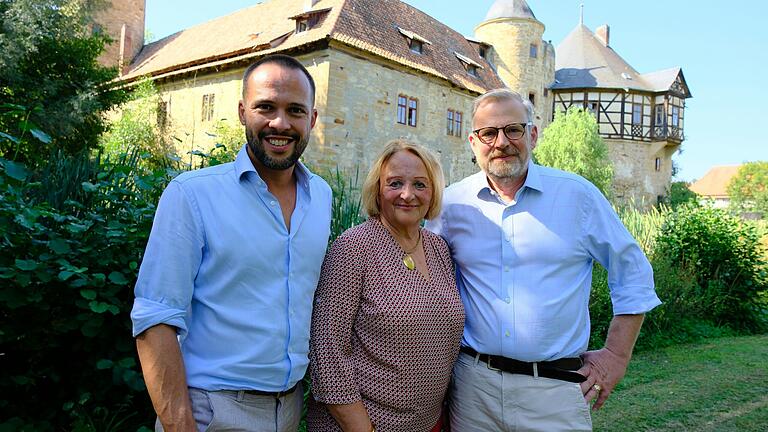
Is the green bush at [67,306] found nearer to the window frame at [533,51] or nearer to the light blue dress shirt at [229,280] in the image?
the light blue dress shirt at [229,280]

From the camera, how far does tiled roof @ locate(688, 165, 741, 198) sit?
213ft

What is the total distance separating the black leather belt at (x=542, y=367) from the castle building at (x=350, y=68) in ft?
46.0

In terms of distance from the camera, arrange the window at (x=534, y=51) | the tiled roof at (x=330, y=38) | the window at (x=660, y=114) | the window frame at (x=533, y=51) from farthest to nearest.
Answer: the window at (x=660, y=114) < the window at (x=534, y=51) < the window frame at (x=533, y=51) < the tiled roof at (x=330, y=38)

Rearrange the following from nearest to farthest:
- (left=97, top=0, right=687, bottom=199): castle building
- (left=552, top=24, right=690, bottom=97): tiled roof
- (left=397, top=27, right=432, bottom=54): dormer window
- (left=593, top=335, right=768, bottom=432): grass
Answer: (left=593, top=335, right=768, bottom=432): grass < (left=97, top=0, right=687, bottom=199): castle building < (left=397, top=27, right=432, bottom=54): dormer window < (left=552, top=24, right=690, bottom=97): tiled roof

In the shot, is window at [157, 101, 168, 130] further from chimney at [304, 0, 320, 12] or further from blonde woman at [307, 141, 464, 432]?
blonde woman at [307, 141, 464, 432]

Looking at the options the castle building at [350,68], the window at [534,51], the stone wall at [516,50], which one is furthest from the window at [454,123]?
the window at [534,51]

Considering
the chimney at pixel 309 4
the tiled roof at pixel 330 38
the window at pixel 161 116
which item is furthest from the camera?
the window at pixel 161 116

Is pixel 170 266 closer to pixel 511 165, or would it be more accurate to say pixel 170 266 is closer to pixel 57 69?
pixel 511 165

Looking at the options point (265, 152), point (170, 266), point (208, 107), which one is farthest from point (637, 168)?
point (170, 266)

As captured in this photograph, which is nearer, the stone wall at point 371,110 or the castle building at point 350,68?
the stone wall at point 371,110

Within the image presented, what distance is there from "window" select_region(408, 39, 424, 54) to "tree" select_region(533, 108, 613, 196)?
27.0 ft

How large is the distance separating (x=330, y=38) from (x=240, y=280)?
16.8 m

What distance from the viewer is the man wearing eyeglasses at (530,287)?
7.60 feet

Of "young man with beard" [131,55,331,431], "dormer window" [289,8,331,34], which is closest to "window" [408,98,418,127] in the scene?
"dormer window" [289,8,331,34]
